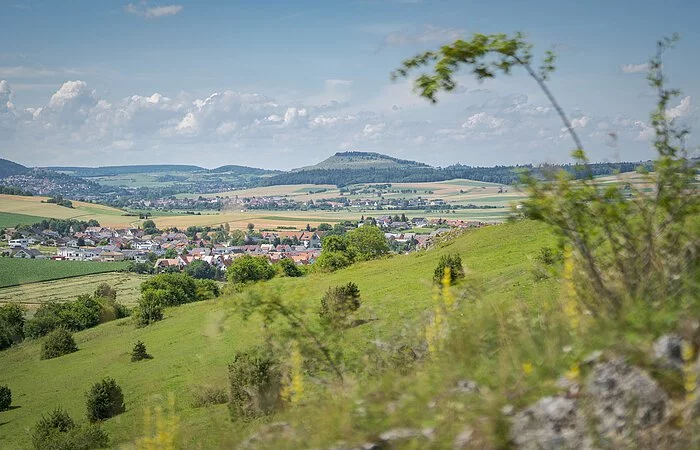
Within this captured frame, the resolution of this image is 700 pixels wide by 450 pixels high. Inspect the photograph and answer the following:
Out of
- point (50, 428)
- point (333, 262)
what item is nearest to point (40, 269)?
point (333, 262)

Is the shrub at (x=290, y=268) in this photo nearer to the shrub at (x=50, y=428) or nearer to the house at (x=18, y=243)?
the shrub at (x=50, y=428)

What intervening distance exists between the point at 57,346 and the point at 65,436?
30414 millimetres

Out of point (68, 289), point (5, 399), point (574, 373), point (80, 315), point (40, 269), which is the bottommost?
point (68, 289)

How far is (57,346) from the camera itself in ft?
162

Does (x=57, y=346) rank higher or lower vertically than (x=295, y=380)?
lower

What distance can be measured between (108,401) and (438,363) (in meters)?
24.3

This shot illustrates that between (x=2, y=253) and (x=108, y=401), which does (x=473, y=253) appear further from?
(x=2, y=253)

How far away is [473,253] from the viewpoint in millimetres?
41844

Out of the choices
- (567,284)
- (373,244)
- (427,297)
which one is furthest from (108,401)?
(373,244)

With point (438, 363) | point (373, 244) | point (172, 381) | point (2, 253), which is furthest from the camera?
point (2, 253)

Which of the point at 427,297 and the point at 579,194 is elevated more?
the point at 579,194

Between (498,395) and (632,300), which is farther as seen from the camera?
(632,300)

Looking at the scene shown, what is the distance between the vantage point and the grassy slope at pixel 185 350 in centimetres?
2397

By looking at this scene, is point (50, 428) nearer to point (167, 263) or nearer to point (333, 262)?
point (333, 262)
